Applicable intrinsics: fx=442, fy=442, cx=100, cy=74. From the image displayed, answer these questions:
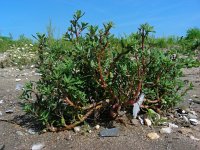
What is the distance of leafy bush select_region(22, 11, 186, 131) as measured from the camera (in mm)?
3156

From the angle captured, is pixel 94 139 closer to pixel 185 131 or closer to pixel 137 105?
pixel 137 105

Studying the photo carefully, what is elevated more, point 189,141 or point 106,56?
point 106,56

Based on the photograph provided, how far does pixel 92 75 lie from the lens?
3264 millimetres

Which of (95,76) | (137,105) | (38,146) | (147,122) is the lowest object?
(38,146)

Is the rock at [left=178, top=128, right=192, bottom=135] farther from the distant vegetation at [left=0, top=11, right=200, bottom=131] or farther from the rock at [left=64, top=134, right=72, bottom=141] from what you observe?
the rock at [left=64, top=134, right=72, bottom=141]

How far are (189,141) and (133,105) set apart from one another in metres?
0.52

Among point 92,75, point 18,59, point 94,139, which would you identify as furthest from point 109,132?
point 18,59

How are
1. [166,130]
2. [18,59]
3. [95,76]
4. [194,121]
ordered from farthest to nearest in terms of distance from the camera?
1. [18,59]
2. [194,121]
3. [166,130]
4. [95,76]

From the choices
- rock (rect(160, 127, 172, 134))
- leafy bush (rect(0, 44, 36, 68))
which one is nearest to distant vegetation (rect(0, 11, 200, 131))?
rock (rect(160, 127, 172, 134))

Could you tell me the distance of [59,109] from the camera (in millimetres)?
3338

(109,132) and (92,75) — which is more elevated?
(92,75)

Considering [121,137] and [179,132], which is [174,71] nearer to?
[179,132]

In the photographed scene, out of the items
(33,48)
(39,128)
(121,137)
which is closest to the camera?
(121,137)

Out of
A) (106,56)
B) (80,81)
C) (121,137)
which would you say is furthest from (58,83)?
(121,137)
